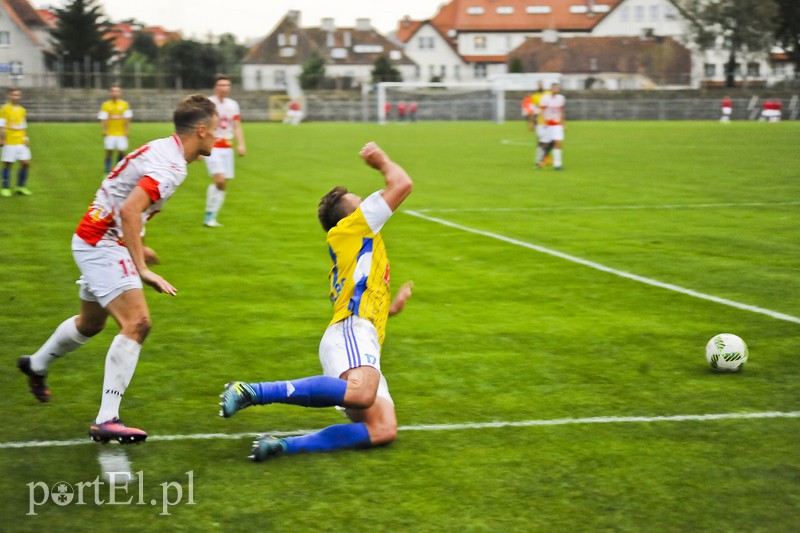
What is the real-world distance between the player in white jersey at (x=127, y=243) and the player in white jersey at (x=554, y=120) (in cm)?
2231

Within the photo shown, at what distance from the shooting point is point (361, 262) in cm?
615

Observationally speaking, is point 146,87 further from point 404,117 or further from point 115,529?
point 115,529

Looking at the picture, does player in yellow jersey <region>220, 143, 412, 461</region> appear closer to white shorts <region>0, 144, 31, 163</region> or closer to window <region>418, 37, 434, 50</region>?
white shorts <region>0, 144, 31, 163</region>

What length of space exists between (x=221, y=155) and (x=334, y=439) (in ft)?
38.2

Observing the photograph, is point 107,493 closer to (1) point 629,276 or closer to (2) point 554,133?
(1) point 629,276

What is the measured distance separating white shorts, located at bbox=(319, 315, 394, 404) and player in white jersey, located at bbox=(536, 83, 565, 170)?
2221 centimetres

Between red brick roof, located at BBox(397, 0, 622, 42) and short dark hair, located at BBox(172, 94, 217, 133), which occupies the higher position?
red brick roof, located at BBox(397, 0, 622, 42)

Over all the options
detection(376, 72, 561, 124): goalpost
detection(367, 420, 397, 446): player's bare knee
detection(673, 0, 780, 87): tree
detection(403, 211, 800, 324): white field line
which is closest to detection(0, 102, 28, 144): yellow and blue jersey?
detection(403, 211, 800, 324): white field line

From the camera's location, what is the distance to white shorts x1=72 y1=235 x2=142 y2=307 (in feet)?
19.5

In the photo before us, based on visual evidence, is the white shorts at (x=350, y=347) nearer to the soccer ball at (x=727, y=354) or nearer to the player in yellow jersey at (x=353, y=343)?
the player in yellow jersey at (x=353, y=343)

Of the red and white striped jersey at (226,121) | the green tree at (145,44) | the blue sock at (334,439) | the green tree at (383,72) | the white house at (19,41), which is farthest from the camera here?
the green tree at (145,44)

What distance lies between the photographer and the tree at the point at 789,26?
289 feet

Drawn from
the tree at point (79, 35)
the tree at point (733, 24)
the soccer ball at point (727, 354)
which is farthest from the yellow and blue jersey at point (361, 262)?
the tree at point (79, 35)

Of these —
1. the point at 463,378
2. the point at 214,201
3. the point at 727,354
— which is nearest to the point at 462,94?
the point at 214,201
